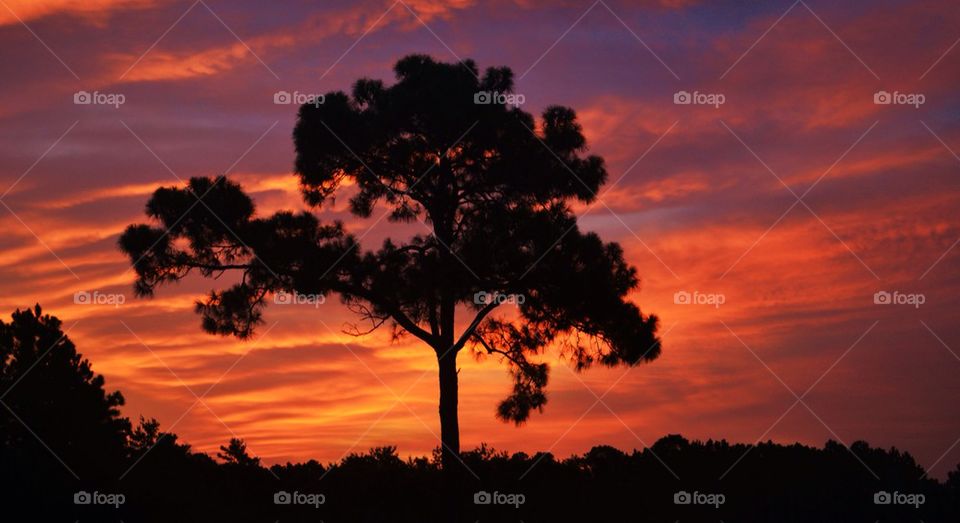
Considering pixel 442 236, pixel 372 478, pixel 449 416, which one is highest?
pixel 442 236

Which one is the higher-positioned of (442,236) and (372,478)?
(442,236)

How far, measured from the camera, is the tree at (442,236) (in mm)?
26203

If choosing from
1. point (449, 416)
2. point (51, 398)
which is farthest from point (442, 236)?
point (51, 398)

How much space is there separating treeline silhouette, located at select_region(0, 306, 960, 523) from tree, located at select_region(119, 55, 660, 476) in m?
2.18

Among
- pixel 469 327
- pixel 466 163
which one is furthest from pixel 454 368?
pixel 466 163

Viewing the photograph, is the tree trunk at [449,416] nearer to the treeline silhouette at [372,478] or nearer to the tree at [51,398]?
the treeline silhouette at [372,478]

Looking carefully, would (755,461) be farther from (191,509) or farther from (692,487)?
(191,509)

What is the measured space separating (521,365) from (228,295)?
7560mm

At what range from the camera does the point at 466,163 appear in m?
27.1

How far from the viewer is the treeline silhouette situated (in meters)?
19.8

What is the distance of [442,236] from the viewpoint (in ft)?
88.3

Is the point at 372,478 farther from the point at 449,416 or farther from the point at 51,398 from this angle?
the point at 51,398

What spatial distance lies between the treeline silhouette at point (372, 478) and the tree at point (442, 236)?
7.15 feet

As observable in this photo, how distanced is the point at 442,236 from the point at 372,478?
20.2 feet
